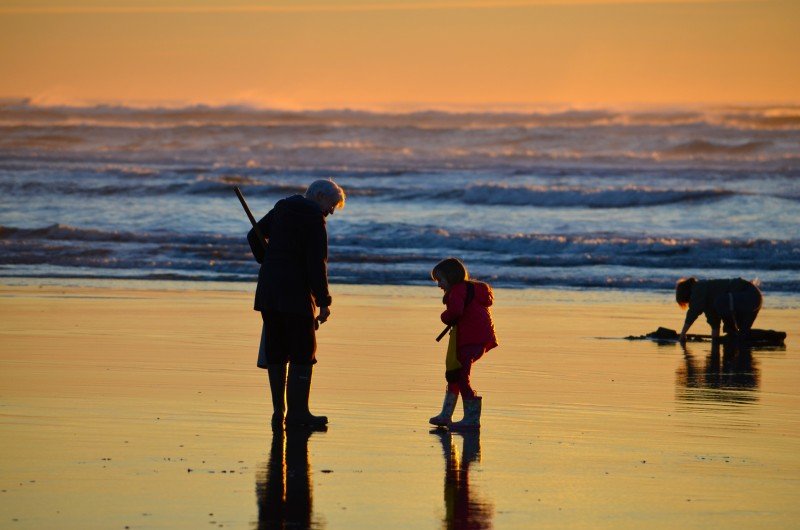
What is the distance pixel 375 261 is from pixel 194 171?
30693 millimetres

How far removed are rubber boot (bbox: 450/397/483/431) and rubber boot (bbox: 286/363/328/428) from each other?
0.76 m

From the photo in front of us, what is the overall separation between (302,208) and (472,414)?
149cm

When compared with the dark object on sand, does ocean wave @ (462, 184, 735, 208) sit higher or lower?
higher

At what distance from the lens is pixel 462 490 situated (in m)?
6.04

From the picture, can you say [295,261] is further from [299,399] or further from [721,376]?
[721,376]

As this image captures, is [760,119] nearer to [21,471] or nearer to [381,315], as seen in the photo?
[381,315]

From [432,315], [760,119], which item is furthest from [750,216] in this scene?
[760,119]

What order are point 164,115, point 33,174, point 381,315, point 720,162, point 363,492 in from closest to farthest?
1. point 363,492
2. point 381,315
3. point 33,174
4. point 720,162
5. point 164,115

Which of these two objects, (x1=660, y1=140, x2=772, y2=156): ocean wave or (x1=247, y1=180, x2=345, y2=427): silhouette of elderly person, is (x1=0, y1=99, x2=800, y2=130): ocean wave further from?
(x1=247, y1=180, x2=345, y2=427): silhouette of elderly person

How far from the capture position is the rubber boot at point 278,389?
7776mm

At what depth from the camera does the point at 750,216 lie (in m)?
36.1

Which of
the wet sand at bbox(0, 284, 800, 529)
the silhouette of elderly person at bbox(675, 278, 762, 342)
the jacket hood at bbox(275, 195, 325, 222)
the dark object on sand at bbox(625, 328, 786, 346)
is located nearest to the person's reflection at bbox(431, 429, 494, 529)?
the wet sand at bbox(0, 284, 800, 529)

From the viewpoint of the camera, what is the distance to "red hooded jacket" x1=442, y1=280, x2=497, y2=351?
8.12 meters

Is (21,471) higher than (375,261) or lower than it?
lower
